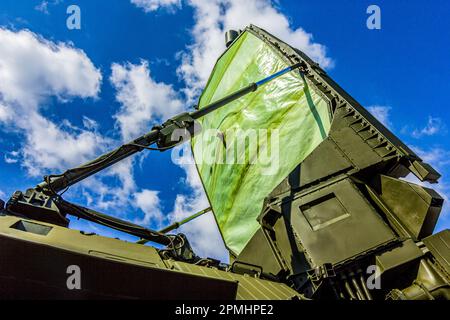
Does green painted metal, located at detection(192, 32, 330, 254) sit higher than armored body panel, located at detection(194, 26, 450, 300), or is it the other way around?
green painted metal, located at detection(192, 32, 330, 254)

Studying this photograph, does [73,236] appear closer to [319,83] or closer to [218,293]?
[218,293]

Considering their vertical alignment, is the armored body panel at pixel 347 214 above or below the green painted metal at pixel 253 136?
below

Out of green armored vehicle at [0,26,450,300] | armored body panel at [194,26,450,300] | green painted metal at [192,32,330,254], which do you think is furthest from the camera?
green painted metal at [192,32,330,254]

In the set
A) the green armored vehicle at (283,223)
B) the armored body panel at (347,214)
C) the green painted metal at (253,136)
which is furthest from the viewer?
the green painted metal at (253,136)

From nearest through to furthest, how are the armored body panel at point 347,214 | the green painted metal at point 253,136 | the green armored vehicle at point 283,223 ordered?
the green armored vehicle at point 283,223, the armored body panel at point 347,214, the green painted metal at point 253,136

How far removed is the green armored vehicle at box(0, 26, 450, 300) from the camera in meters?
3.81

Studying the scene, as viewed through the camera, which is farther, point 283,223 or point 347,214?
point 283,223

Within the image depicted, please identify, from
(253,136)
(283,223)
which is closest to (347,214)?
(283,223)

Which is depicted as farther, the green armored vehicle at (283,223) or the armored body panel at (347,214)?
the armored body panel at (347,214)

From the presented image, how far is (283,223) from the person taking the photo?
26.1 feet

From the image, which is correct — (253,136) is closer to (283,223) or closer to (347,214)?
(283,223)

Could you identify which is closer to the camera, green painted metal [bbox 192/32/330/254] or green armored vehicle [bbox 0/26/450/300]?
green armored vehicle [bbox 0/26/450/300]

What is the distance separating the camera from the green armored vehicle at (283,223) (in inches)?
150

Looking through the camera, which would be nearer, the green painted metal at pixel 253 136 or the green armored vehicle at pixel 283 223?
the green armored vehicle at pixel 283 223
